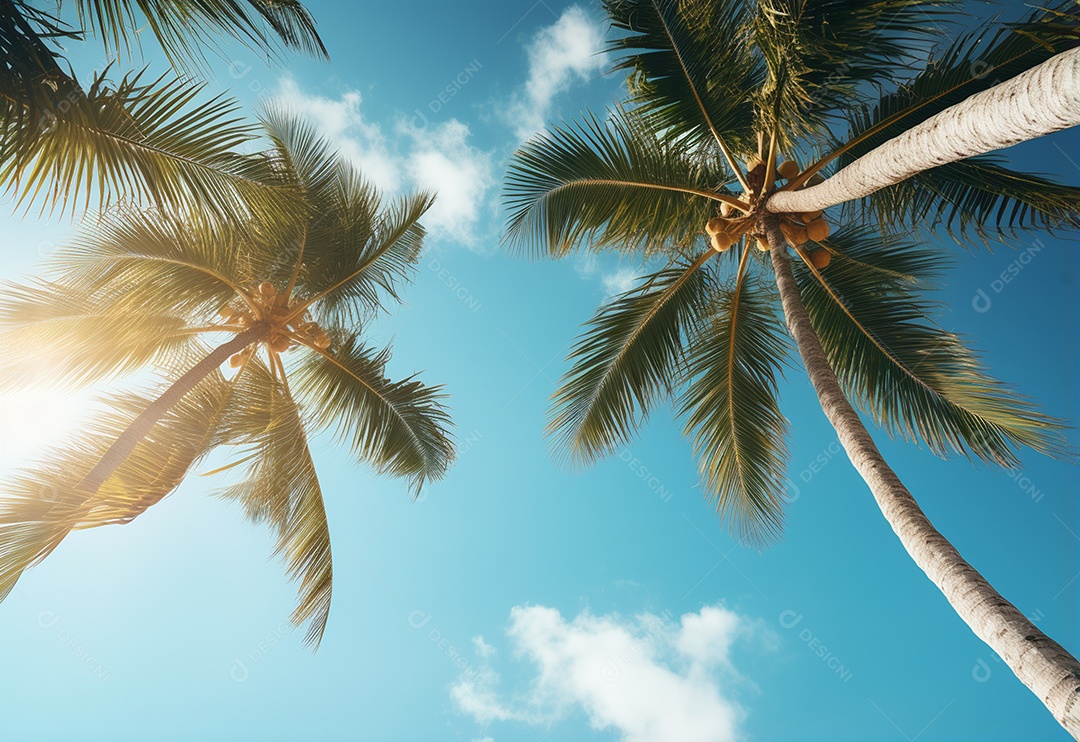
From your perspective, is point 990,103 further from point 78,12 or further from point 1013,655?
point 78,12

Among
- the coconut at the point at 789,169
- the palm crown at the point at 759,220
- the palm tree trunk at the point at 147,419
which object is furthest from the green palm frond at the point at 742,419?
the palm tree trunk at the point at 147,419

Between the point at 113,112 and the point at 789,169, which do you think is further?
the point at 789,169

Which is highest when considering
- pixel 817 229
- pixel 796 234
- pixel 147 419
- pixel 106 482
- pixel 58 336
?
pixel 58 336

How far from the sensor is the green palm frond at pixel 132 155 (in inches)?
148

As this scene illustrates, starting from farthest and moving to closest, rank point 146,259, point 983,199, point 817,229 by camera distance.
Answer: point 146,259, point 817,229, point 983,199

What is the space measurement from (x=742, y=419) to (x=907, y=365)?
1.66m

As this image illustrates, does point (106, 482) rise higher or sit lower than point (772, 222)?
higher

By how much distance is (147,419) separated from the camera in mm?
5438

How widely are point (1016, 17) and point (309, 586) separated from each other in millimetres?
8994

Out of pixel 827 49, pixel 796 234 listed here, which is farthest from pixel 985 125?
pixel 796 234

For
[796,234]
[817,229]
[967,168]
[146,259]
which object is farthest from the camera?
[146,259]

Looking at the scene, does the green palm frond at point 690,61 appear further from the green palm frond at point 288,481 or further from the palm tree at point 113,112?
the green palm frond at point 288,481

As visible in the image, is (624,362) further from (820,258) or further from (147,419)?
(147,419)

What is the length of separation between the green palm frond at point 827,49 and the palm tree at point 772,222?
2 centimetres
